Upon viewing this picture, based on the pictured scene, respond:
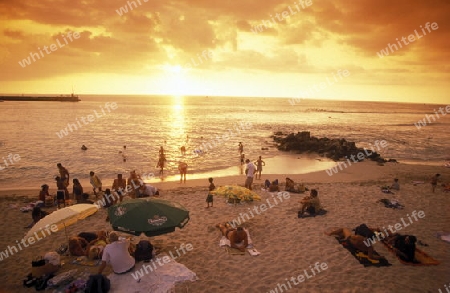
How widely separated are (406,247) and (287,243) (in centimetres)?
356

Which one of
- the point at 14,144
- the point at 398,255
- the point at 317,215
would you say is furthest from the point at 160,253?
the point at 14,144

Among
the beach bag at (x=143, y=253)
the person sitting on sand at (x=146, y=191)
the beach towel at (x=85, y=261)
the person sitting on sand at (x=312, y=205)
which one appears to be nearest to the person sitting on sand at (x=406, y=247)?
the person sitting on sand at (x=312, y=205)

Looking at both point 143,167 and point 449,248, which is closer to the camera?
point 449,248

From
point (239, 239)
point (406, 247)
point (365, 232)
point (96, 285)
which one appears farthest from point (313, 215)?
point (96, 285)

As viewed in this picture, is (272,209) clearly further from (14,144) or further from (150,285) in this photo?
(14,144)

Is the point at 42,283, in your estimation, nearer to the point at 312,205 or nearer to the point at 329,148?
the point at 312,205

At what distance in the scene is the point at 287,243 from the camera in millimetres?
9188

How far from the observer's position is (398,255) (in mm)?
8188

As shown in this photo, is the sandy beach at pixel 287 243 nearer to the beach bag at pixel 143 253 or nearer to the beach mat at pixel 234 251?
the beach mat at pixel 234 251

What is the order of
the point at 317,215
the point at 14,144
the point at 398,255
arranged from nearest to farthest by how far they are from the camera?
the point at 398,255
the point at 317,215
the point at 14,144

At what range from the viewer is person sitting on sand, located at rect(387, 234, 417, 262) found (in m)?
8.01

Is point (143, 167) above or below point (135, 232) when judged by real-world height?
below

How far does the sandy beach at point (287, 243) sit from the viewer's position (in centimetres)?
717

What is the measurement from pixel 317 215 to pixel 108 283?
27.7 ft
